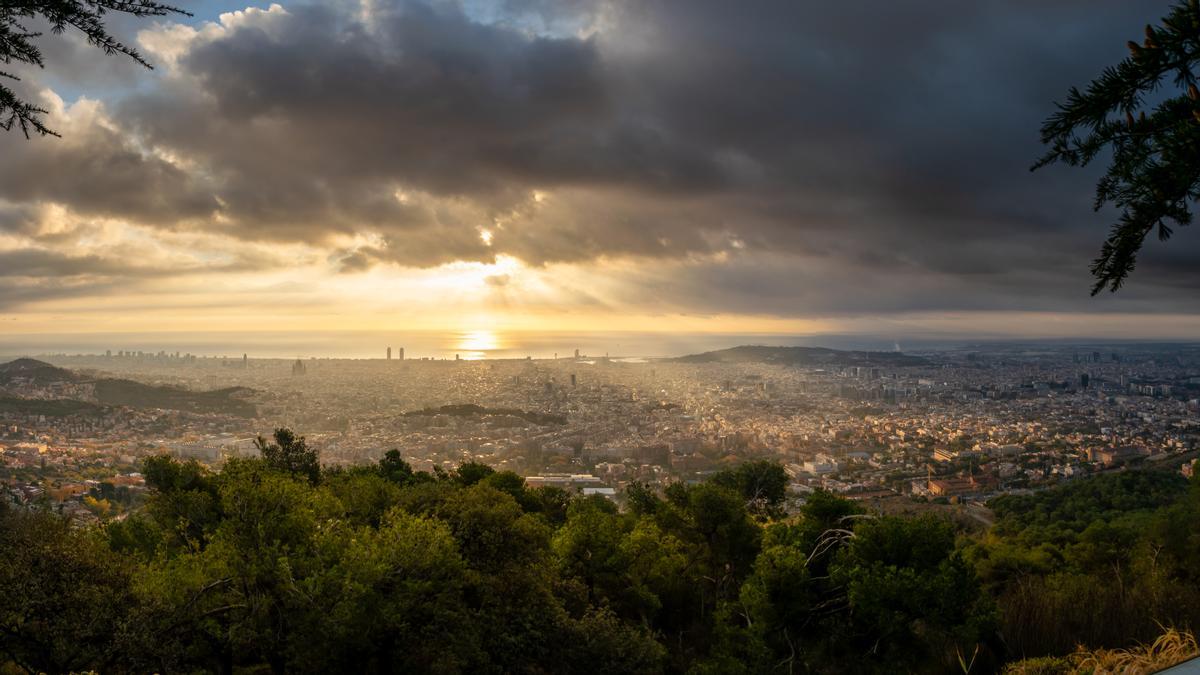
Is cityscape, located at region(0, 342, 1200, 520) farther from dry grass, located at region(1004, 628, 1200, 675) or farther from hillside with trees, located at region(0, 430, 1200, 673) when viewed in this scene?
dry grass, located at region(1004, 628, 1200, 675)

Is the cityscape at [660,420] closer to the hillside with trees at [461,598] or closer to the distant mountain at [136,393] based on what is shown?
the distant mountain at [136,393]

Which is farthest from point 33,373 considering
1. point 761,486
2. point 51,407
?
point 761,486

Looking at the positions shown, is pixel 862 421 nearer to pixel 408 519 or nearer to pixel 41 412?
pixel 408 519

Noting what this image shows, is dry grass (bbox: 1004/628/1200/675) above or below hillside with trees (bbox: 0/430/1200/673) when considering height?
above

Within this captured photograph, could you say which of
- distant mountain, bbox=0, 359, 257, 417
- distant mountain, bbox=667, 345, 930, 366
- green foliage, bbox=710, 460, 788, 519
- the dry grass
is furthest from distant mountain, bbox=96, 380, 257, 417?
distant mountain, bbox=667, 345, 930, 366

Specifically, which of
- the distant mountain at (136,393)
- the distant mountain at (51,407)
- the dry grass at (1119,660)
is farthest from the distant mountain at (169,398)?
the dry grass at (1119,660)

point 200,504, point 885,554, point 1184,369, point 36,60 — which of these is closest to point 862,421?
point 1184,369
